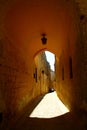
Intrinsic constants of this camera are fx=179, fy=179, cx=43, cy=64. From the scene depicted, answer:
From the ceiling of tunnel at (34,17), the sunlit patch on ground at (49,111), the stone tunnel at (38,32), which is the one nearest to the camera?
the stone tunnel at (38,32)

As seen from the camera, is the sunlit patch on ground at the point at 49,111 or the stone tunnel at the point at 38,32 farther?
the sunlit patch on ground at the point at 49,111

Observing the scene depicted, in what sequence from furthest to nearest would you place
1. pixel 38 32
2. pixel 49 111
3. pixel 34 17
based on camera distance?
1. pixel 38 32
2. pixel 49 111
3. pixel 34 17

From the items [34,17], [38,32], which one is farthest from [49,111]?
[34,17]

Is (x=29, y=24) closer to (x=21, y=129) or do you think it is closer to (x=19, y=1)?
(x=19, y=1)

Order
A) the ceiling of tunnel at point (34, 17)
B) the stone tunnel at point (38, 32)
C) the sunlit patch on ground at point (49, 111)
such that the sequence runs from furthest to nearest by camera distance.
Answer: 1. the sunlit patch on ground at point (49, 111)
2. the ceiling of tunnel at point (34, 17)
3. the stone tunnel at point (38, 32)

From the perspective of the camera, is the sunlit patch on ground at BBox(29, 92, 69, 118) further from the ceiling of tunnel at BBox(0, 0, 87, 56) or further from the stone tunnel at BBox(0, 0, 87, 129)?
the ceiling of tunnel at BBox(0, 0, 87, 56)

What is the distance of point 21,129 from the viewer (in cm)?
419

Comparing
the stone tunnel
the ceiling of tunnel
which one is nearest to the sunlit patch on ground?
the stone tunnel

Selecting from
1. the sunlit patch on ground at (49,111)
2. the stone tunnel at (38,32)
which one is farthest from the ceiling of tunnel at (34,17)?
the sunlit patch on ground at (49,111)

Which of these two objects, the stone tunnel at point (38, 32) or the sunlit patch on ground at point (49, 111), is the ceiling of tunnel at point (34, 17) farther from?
the sunlit patch on ground at point (49, 111)

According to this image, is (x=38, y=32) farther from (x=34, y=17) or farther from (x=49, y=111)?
(x=49, y=111)

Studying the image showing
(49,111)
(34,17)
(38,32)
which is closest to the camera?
(34,17)

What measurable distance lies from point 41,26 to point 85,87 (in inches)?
159

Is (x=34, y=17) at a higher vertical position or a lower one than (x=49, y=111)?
higher
